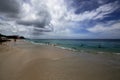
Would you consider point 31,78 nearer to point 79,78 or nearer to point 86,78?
point 79,78

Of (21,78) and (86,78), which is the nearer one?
(21,78)

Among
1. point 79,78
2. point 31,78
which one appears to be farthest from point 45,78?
point 79,78

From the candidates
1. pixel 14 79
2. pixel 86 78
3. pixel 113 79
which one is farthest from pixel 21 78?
pixel 113 79

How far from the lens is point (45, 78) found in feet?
17.1

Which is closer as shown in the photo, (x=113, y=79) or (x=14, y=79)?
(x=14, y=79)

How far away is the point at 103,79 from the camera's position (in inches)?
211

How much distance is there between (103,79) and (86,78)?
941 millimetres

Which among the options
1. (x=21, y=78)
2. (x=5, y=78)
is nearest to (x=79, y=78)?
(x=21, y=78)

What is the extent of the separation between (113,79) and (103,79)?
0.56 meters

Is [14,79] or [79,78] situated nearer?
[14,79]

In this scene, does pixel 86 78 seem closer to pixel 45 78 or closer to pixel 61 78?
pixel 61 78

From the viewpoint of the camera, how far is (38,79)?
5074 millimetres

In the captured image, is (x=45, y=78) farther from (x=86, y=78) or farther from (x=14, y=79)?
(x=86, y=78)

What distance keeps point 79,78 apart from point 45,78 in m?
1.92
